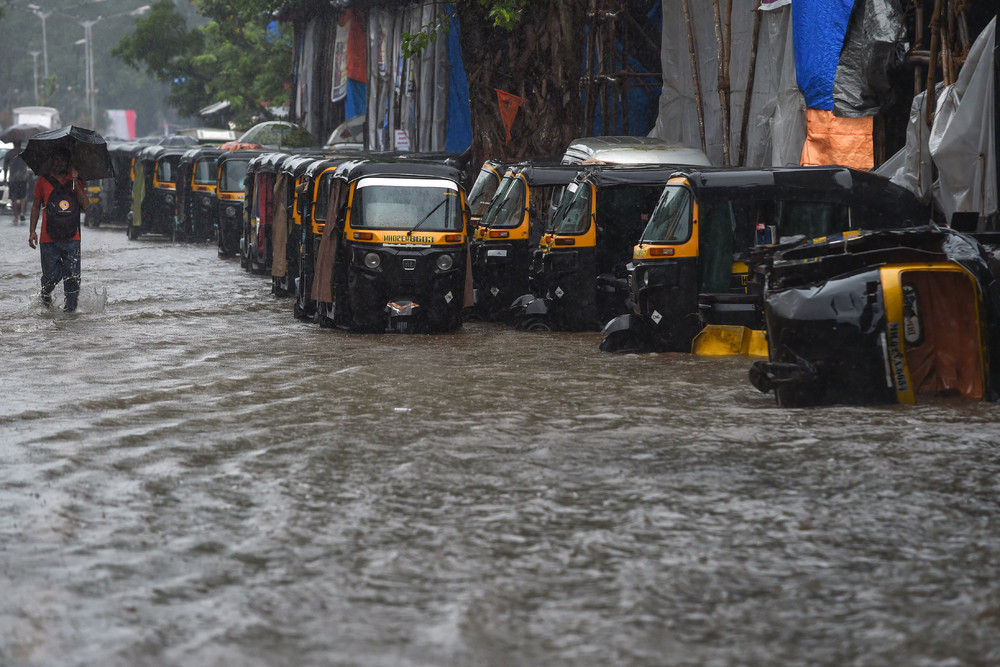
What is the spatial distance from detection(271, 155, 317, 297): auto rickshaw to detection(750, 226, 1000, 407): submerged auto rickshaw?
9535 mm

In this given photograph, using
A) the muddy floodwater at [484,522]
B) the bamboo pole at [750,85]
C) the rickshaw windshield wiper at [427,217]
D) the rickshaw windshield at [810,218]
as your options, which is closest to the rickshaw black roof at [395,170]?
the rickshaw windshield wiper at [427,217]

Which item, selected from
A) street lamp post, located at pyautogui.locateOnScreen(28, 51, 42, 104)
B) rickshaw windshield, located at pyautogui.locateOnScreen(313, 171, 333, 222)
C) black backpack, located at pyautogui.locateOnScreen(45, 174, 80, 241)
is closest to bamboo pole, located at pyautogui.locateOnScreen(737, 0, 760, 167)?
rickshaw windshield, located at pyautogui.locateOnScreen(313, 171, 333, 222)

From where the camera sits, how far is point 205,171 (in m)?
31.0

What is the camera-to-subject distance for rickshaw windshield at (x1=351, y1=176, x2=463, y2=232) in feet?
50.7

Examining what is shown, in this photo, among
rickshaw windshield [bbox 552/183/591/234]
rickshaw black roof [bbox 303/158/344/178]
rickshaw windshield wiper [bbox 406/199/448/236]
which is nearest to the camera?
rickshaw windshield [bbox 552/183/591/234]

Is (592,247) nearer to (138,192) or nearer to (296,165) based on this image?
(296,165)

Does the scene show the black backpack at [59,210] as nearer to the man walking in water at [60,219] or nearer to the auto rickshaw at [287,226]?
the man walking in water at [60,219]

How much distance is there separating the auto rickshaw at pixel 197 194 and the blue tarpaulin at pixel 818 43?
15798 millimetres

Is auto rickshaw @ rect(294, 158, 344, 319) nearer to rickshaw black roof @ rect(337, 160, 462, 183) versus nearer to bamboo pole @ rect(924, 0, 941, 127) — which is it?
rickshaw black roof @ rect(337, 160, 462, 183)

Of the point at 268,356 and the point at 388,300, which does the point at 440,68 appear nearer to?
the point at 388,300

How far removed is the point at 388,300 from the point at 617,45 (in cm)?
1167

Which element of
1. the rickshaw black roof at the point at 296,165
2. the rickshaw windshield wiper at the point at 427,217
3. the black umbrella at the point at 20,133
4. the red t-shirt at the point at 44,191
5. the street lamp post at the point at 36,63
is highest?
the street lamp post at the point at 36,63

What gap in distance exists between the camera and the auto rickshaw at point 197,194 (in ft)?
101

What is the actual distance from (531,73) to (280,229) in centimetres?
483
